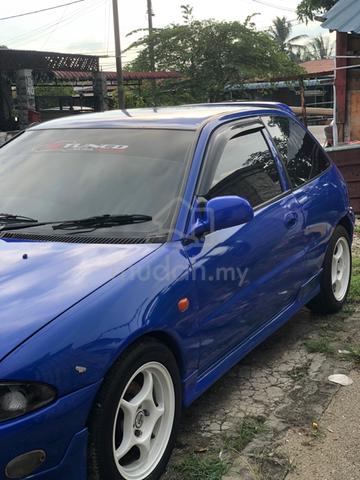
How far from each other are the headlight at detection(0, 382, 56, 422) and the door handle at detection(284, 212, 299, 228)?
2146 millimetres

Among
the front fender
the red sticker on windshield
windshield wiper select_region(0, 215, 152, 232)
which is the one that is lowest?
the front fender

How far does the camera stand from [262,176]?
368cm

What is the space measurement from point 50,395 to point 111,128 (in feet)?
6.26

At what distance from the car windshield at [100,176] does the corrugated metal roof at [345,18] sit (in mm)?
6426

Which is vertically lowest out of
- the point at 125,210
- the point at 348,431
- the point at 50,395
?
the point at 348,431

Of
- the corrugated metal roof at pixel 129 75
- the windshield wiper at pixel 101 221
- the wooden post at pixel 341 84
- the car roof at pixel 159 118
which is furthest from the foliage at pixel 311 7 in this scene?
the windshield wiper at pixel 101 221

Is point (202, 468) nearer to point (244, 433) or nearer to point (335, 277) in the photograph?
point (244, 433)

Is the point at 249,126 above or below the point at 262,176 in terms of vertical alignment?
above

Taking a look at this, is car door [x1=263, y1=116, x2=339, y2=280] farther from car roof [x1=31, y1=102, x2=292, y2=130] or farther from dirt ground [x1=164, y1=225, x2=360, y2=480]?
dirt ground [x1=164, y1=225, x2=360, y2=480]

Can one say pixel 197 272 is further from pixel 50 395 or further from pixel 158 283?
pixel 50 395

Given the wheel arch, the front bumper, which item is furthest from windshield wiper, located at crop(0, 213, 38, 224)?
the wheel arch

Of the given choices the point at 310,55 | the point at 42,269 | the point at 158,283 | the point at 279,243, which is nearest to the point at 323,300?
the point at 279,243

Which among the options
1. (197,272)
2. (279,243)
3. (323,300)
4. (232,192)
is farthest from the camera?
(323,300)

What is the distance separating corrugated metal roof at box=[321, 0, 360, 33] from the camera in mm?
8625
